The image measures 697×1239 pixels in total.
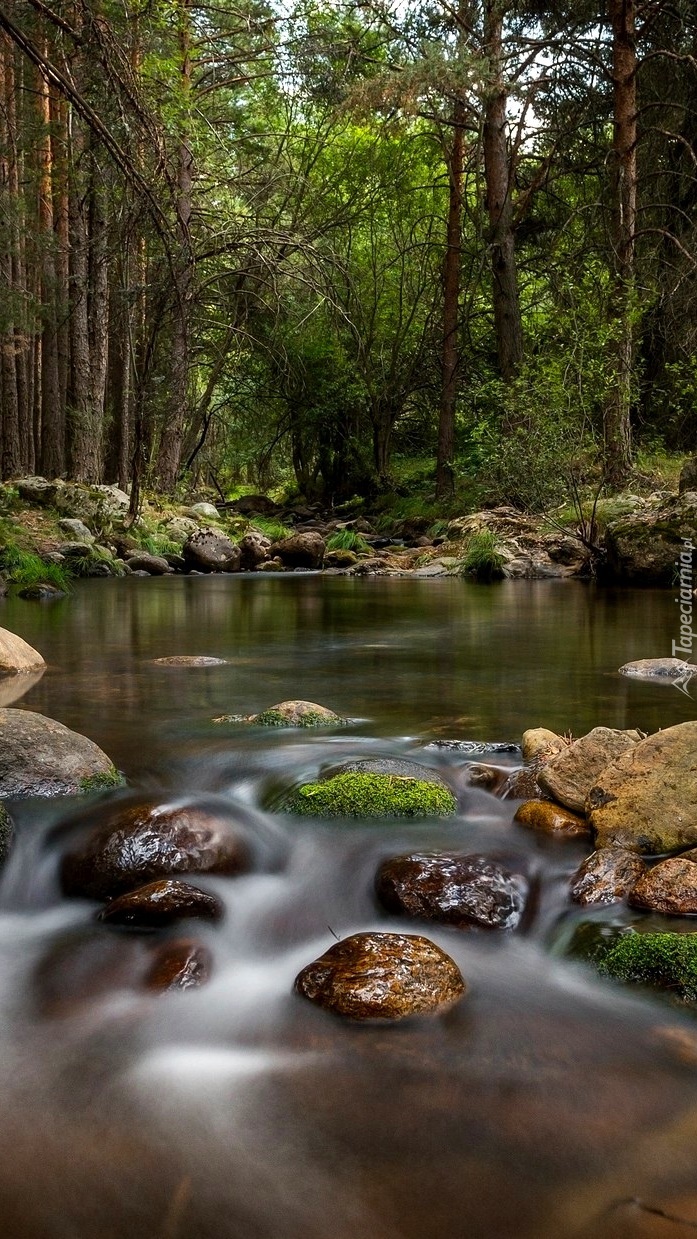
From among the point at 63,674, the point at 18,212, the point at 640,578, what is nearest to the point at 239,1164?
the point at 63,674

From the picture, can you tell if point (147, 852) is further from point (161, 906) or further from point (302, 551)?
point (302, 551)

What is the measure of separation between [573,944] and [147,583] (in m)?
11.9

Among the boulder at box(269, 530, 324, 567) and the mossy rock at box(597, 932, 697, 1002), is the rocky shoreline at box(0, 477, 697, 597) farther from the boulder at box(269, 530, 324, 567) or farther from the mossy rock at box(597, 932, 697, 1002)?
the mossy rock at box(597, 932, 697, 1002)

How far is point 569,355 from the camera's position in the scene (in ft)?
38.2

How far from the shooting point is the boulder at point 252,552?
1756 centimetres

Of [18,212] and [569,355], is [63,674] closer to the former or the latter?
[569,355]

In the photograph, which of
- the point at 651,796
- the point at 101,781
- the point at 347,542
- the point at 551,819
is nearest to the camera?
the point at 651,796

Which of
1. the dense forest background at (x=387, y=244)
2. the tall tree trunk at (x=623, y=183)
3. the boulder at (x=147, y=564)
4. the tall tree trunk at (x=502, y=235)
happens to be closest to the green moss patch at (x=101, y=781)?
the dense forest background at (x=387, y=244)

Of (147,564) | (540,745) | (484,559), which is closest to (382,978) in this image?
(540,745)

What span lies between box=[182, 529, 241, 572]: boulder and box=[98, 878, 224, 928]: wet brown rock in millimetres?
13967

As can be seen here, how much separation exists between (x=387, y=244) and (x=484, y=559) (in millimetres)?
13290

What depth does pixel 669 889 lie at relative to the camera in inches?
101

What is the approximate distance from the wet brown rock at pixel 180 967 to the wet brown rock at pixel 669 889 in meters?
1.32

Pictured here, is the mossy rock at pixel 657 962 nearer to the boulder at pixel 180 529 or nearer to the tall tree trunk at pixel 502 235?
the boulder at pixel 180 529
